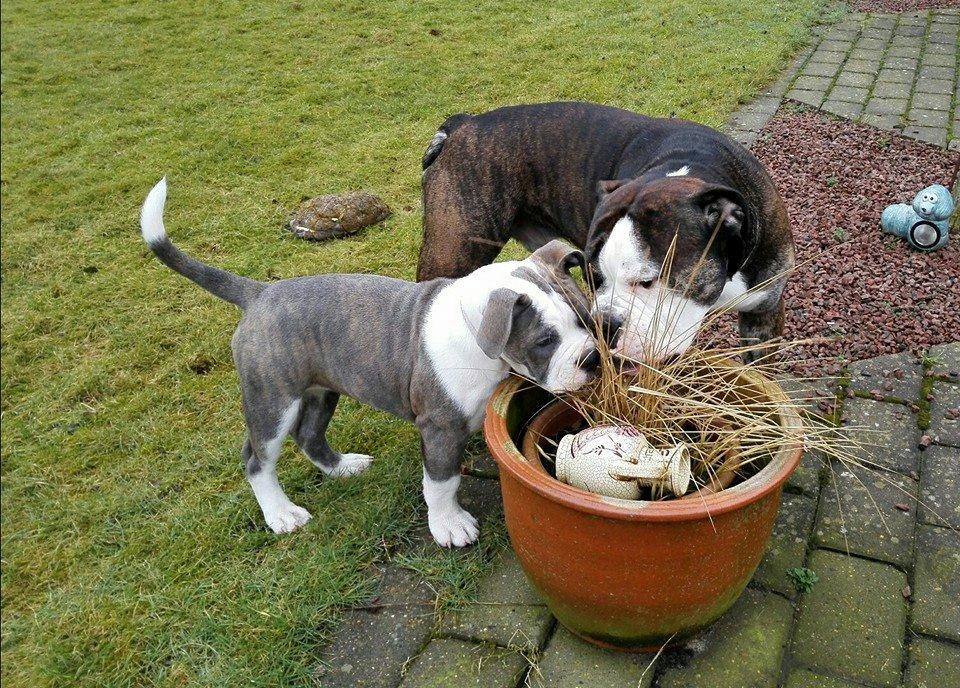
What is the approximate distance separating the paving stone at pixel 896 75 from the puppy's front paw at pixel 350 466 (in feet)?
22.5

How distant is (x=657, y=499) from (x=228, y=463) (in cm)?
223

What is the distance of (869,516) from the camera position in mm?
3287

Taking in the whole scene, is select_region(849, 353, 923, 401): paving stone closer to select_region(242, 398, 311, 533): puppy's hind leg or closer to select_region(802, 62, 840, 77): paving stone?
select_region(242, 398, 311, 533): puppy's hind leg

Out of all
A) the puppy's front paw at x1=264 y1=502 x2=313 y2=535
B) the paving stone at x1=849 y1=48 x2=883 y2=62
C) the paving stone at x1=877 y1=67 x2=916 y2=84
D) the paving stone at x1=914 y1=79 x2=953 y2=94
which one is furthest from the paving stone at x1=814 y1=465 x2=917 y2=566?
the paving stone at x1=849 y1=48 x2=883 y2=62

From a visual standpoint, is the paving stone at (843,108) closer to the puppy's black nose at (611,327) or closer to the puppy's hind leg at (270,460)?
the puppy's black nose at (611,327)

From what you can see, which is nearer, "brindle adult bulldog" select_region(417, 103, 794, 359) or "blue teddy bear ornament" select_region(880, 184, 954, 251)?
"brindle adult bulldog" select_region(417, 103, 794, 359)

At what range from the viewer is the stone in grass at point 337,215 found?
19.3ft

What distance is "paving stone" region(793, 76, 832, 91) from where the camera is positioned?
25.5 feet

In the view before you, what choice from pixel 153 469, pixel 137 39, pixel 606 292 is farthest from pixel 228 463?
pixel 137 39

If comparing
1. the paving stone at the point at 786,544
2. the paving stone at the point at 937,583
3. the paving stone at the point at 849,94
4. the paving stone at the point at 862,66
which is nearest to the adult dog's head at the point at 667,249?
the paving stone at the point at 786,544

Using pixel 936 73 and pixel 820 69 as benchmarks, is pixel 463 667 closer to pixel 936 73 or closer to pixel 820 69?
pixel 820 69

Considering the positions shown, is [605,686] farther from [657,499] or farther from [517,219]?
[517,219]

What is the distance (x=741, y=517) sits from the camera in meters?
2.35

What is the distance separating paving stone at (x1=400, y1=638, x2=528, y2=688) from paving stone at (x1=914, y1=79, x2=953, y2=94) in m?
7.17
